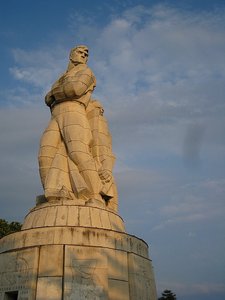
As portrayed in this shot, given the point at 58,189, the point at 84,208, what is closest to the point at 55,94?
the point at 58,189

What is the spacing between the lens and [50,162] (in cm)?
1184

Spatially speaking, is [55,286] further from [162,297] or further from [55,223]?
[162,297]

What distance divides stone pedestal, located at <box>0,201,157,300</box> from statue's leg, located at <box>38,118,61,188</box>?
156 cm

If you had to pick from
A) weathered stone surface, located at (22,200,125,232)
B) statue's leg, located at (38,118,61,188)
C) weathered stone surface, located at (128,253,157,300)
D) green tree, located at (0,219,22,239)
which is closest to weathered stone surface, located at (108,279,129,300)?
weathered stone surface, located at (128,253,157,300)

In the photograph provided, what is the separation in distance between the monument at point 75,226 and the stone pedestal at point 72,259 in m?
0.02

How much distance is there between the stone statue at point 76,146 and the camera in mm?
11289

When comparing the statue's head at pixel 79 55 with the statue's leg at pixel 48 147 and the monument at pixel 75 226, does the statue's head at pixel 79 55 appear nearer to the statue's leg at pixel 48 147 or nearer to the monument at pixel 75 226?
the monument at pixel 75 226

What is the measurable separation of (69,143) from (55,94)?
1968 millimetres

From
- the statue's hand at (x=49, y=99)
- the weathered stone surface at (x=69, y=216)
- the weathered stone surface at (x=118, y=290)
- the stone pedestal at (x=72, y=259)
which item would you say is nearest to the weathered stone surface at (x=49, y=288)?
the stone pedestal at (x=72, y=259)

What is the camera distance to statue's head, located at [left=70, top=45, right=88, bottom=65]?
13.5 m

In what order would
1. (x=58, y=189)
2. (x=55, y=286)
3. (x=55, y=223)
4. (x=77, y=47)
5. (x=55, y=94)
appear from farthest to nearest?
(x=77, y=47)
(x=55, y=94)
(x=58, y=189)
(x=55, y=223)
(x=55, y=286)

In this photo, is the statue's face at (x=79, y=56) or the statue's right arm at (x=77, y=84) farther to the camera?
the statue's face at (x=79, y=56)

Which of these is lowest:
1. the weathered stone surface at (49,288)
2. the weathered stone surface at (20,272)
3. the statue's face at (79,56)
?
the weathered stone surface at (49,288)

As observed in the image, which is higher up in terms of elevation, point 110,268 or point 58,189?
point 58,189
